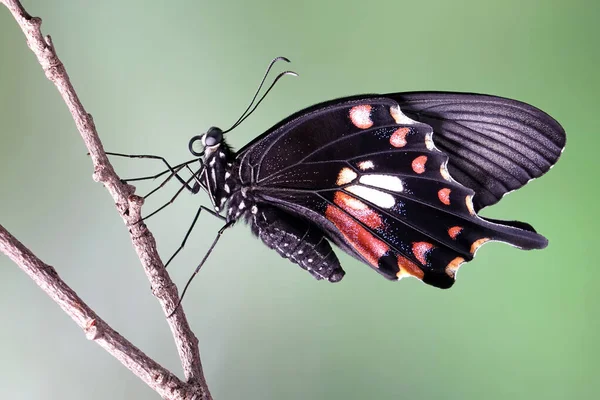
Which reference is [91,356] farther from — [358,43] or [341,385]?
[358,43]

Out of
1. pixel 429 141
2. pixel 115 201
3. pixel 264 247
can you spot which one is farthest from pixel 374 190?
pixel 264 247

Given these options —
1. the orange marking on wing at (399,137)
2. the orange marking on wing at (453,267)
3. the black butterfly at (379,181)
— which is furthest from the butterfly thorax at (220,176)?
the orange marking on wing at (453,267)

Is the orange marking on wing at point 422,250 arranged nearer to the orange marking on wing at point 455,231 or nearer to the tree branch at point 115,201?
the orange marking on wing at point 455,231

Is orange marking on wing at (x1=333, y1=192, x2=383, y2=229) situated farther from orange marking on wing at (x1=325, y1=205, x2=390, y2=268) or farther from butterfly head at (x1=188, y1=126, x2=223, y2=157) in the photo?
butterfly head at (x1=188, y1=126, x2=223, y2=157)

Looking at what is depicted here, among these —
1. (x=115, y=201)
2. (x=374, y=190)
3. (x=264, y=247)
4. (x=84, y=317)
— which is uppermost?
(x=264, y=247)

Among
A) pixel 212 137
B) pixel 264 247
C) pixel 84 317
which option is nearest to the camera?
pixel 84 317

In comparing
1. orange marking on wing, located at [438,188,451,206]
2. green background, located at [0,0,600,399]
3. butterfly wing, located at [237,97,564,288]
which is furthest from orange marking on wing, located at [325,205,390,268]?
green background, located at [0,0,600,399]

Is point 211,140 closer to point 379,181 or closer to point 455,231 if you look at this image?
point 379,181
